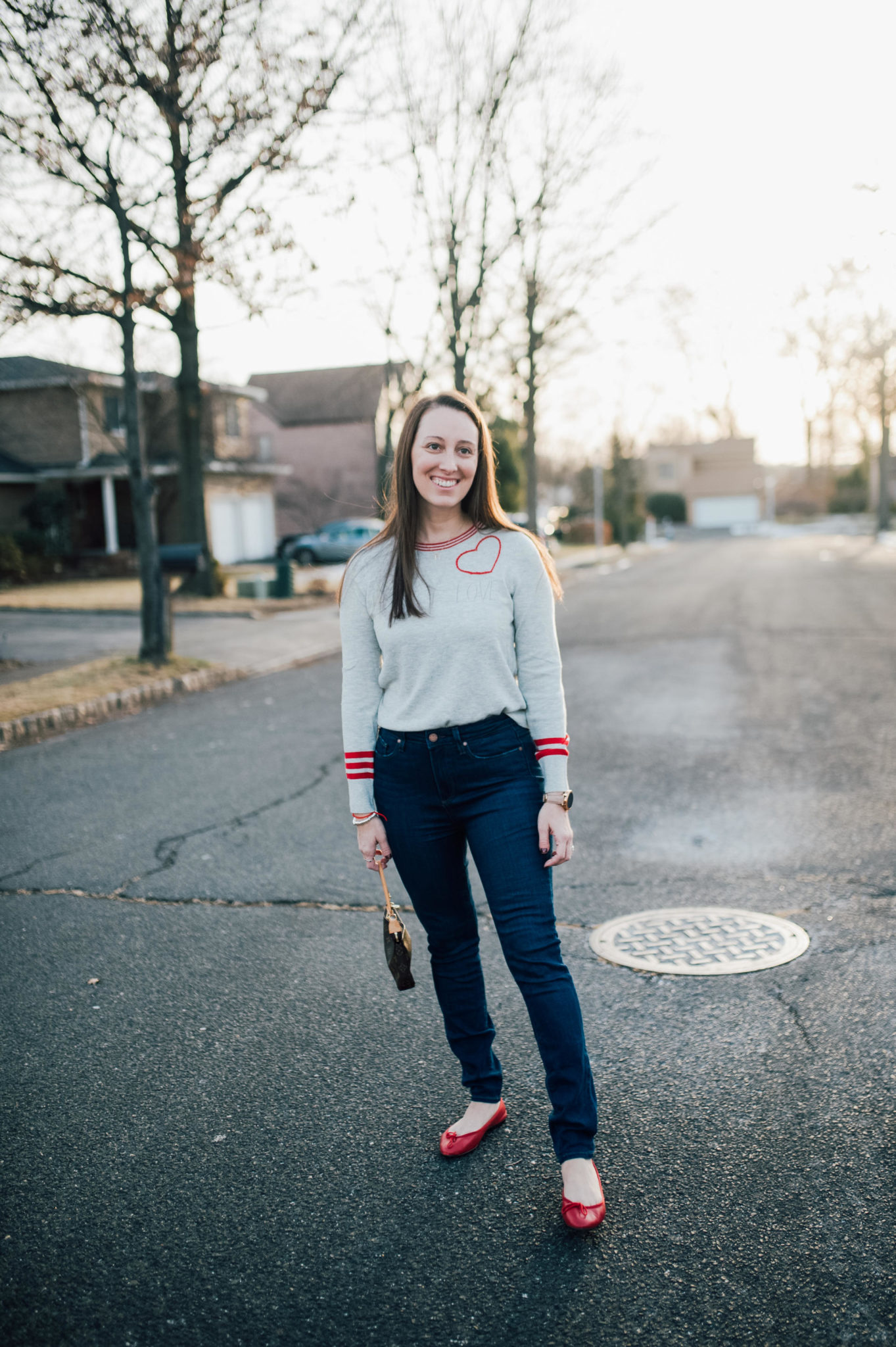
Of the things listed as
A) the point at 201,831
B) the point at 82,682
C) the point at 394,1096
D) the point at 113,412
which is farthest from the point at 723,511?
the point at 394,1096

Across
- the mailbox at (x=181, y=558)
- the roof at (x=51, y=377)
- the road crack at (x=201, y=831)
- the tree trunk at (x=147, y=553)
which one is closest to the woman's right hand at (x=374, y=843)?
the road crack at (x=201, y=831)

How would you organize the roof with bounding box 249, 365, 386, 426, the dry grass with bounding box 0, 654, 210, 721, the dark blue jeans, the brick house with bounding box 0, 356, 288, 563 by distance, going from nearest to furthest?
the dark blue jeans < the dry grass with bounding box 0, 654, 210, 721 < the brick house with bounding box 0, 356, 288, 563 < the roof with bounding box 249, 365, 386, 426

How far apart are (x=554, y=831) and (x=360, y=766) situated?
0.53 m

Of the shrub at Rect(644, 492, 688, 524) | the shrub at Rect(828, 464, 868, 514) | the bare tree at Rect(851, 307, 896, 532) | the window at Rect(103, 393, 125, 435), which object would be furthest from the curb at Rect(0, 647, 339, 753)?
the shrub at Rect(828, 464, 868, 514)

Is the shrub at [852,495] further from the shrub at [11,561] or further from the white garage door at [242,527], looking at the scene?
the shrub at [11,561]

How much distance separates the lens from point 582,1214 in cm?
254

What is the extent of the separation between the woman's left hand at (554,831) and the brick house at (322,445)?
44.5m

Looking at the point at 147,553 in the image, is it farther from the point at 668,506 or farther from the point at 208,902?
the point at 668,506

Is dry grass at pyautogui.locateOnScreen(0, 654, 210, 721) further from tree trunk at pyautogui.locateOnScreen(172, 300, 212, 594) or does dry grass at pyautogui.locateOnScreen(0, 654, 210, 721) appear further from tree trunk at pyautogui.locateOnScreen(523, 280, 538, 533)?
tree trunk at pyautogui.locateOnScreen(523, 280, 538, 533)

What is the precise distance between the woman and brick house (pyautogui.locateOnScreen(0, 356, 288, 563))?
2659 centimetres

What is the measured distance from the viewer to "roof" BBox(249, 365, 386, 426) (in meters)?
49.1

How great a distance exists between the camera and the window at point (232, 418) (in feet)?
120

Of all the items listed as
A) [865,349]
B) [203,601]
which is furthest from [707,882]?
[865,349]

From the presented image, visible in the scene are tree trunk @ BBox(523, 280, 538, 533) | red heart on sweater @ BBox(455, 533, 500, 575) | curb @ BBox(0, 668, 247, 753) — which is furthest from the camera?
tree trunk @ BBox(523, 280, 538, 533)
